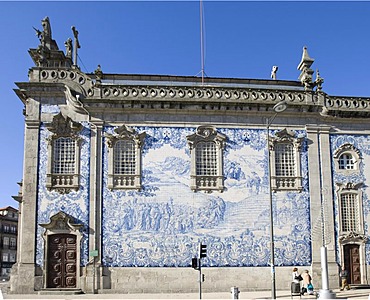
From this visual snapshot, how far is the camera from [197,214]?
25.3m

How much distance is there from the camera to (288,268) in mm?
25266

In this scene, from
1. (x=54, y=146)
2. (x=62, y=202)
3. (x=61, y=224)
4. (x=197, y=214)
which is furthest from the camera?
(x=197, y=214)

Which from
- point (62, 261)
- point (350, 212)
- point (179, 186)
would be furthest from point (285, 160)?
point (62, 261)

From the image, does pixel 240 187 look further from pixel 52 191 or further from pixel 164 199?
pixel 52 191

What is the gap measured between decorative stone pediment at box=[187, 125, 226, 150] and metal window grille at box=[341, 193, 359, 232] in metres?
7.23

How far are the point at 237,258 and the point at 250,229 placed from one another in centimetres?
163

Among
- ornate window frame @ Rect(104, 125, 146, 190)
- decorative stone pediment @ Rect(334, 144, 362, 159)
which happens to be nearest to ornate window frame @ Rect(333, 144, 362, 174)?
decorative stone pediment @ Rect(334, 144, 362, 159)

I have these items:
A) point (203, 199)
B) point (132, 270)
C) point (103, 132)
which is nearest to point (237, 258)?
point (203, 199)

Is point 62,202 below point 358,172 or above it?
below

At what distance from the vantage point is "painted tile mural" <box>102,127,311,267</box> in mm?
24719

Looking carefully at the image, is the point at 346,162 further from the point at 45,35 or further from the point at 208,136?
the point at 45,35

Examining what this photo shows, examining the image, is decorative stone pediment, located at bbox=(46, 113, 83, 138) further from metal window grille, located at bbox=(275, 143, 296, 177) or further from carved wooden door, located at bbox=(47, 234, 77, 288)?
metal window grille, located at bbox=(275, 143, 296, 177)

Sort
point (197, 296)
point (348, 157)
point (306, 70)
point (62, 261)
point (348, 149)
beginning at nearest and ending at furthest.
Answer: point (197, 296), point (62, 261), point (348, 149), point (348, 157), point (306, 70)

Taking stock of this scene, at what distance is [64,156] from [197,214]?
7.43 m
